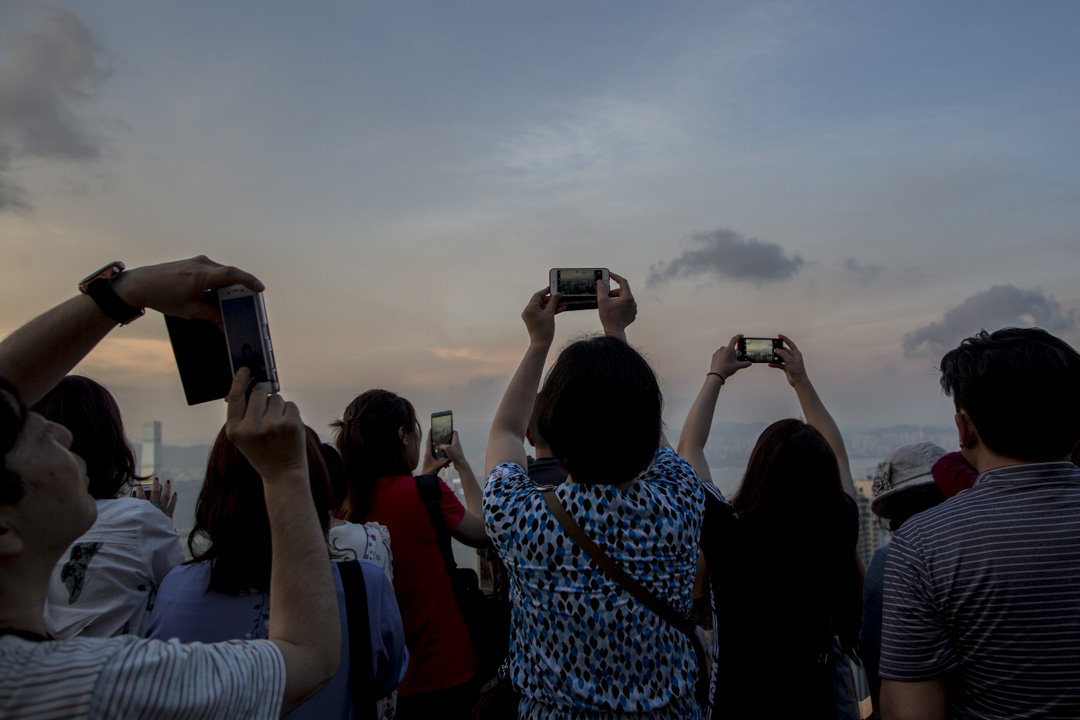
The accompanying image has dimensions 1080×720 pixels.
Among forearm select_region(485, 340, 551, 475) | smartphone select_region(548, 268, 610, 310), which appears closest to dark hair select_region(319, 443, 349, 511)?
forearm select_region(485, 340, 551, 475)

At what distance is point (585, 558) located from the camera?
81.4 inches

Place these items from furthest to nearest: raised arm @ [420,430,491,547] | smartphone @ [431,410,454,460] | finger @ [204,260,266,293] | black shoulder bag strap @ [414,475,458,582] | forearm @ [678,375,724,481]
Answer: smartphone @ [431,410,454,460]
raised arm @ [420,430,491,547]
black shoulder bag strap @ [414,475,458,582]
forearm @ [678,375,724,481]
finger @ [204,260,266,293]

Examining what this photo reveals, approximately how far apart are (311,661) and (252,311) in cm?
75

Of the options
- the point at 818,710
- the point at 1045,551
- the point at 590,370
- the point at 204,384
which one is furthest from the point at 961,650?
the point at 204,384

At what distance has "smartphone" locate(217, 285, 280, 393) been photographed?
1.61 metres

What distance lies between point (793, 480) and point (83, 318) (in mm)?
2554

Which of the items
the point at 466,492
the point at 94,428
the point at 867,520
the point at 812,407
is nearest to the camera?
the point at 94,428

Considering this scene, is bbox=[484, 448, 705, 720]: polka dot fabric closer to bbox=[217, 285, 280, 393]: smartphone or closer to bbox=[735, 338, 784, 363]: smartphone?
bbox=[217, 285, 280, 393]: smartphone

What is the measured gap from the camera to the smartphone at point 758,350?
411cm

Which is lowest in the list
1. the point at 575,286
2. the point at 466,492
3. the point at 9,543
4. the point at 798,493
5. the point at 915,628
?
the point at 915,628

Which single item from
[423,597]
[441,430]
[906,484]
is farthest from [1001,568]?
[441,430]

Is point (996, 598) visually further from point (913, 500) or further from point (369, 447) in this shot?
point (369, 447)

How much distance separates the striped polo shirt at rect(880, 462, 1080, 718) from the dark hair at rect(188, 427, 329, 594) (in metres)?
1.86

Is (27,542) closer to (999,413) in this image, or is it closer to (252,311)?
(252,311)
